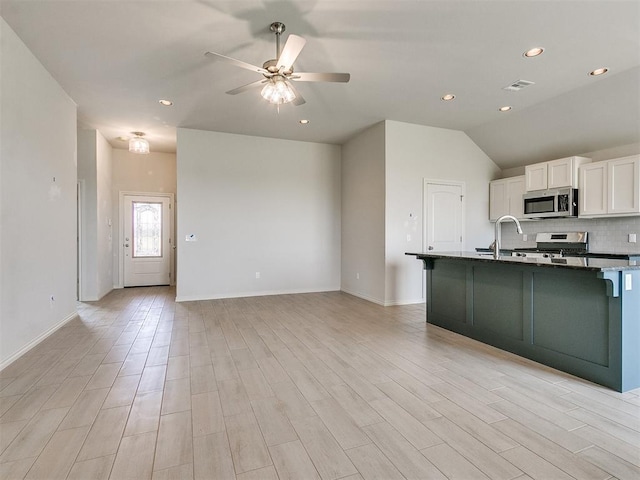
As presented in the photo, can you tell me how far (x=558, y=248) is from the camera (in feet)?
18.6

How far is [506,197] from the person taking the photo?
6141 millimetres

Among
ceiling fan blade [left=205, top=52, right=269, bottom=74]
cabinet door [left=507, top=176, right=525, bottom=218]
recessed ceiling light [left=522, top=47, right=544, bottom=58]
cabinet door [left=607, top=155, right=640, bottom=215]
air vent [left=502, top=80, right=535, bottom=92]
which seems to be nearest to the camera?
ceiling fan blade [left=205, top=52, right=269, bottom=74]

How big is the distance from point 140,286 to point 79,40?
18.7ft

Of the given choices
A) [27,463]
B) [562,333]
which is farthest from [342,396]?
[562,333]

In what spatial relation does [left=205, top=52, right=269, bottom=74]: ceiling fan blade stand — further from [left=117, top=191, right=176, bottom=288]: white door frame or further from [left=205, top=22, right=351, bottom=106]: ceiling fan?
[left=117, top=191, right=176, bottom=288]: white door frame

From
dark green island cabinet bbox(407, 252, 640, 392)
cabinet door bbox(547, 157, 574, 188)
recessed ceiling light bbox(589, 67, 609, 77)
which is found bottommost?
dark green island cabinet bbox(407, 252, 640, 392)

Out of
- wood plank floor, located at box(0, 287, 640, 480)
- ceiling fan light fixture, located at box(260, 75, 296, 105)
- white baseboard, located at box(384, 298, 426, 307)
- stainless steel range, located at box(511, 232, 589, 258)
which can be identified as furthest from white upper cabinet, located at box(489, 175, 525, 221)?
ceiling fan light fixture, located at box(260, 75, 296, 105)

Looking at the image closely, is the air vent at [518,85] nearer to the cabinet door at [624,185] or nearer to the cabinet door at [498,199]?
the cabinet door at [624,185]

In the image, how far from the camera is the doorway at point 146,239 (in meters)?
7.59

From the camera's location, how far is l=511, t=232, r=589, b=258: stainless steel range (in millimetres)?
5355

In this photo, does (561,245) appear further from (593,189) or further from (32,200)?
(32,200)

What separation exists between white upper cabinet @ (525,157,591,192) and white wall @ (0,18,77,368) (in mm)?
7055

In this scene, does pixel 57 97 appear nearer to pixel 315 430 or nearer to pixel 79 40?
pixel 79 40

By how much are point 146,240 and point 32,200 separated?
173 inches
